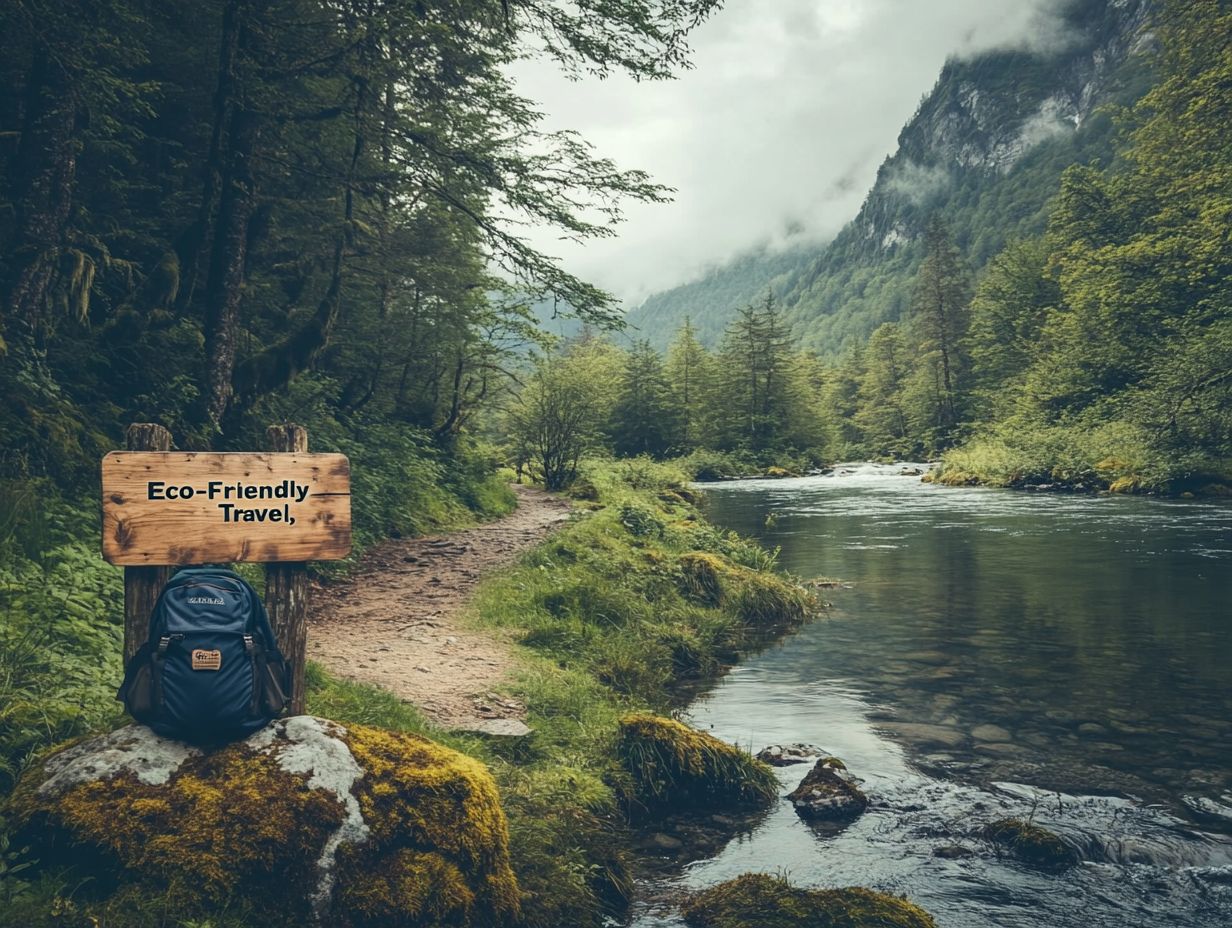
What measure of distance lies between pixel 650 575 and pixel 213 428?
22.0ft

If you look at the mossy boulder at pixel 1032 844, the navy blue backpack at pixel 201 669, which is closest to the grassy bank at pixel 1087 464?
the mossy boulder at pixel 1032 844

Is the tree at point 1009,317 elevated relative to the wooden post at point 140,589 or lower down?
elevated

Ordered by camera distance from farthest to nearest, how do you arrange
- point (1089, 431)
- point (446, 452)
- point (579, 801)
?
1. point (1089, 431)
2. point (446, 452)
3. point (579, 801)

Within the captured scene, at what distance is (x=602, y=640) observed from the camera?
961cm

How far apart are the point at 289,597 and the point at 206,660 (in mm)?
659

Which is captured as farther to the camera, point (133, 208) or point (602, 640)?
point (133, 208)

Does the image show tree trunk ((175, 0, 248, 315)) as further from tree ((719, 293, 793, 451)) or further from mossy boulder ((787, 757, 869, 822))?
tree ((719, 293, 793, 451))

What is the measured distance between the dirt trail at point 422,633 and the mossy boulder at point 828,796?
7.86 feet

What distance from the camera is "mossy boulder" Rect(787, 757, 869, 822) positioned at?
5941mm

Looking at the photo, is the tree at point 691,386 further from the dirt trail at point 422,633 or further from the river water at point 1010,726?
the dirt trail at point 422,633

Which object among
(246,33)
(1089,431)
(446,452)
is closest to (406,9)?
(246,33)

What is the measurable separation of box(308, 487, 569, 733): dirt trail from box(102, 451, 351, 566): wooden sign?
2.75 metres

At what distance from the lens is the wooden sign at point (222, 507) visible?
12.7ft

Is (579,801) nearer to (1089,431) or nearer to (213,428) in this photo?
(213,428)
